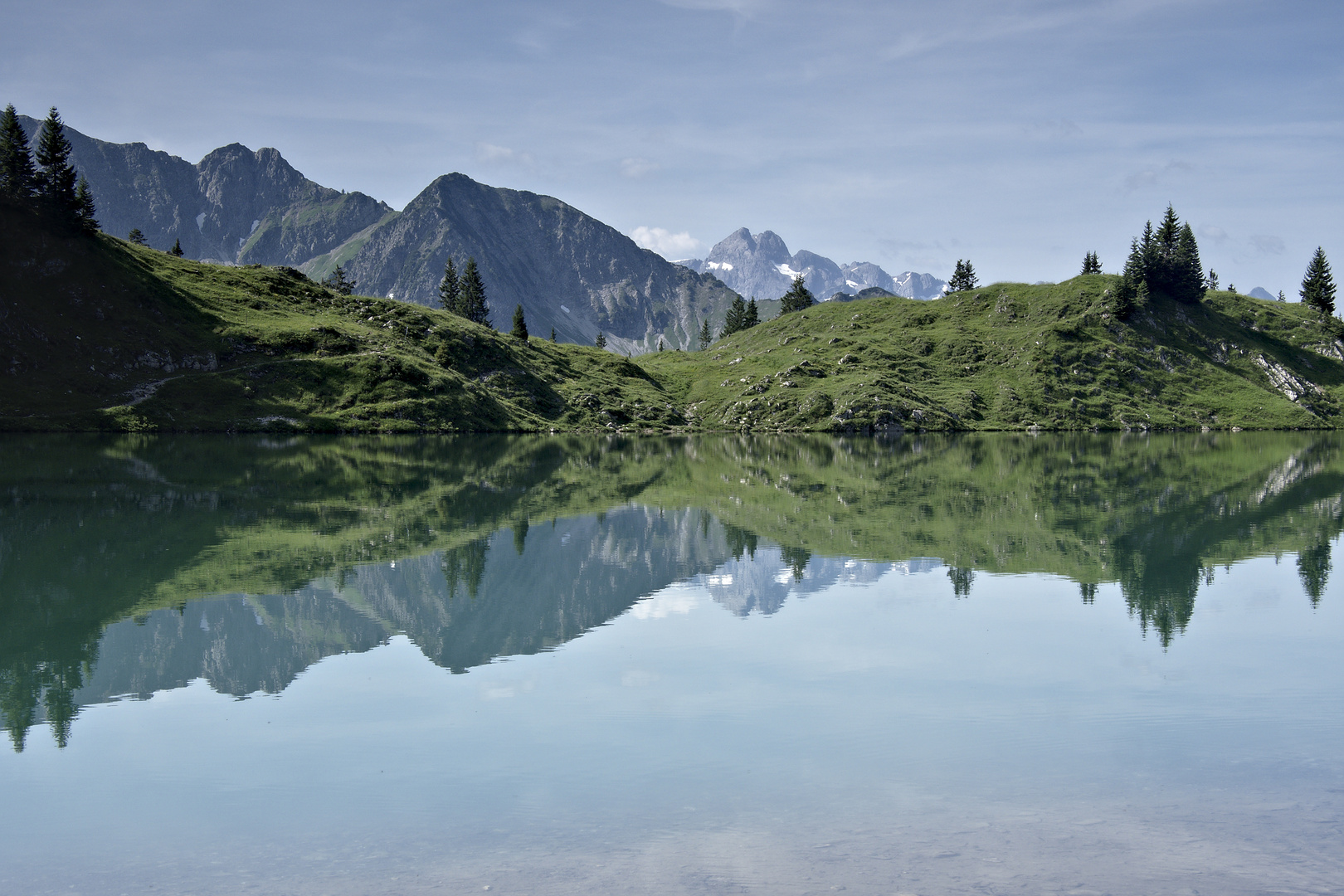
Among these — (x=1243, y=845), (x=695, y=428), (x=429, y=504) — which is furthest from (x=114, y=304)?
(x=1243, y=845)

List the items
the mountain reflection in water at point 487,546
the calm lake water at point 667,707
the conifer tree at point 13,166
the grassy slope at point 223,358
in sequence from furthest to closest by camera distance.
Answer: the conifer tree at point 13,166 → the grassy slope at point 223,358 → the mountain reflection in water at point 487,546 → the calm lake water at point 667,707

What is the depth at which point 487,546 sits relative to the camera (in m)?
38.6

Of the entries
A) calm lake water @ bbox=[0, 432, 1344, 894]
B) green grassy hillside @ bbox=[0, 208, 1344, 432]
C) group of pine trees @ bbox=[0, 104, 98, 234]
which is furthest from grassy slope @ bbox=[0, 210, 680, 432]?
calm lake water @ bbox=[0, 432, 1344, 894]

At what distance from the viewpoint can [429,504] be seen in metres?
52.8

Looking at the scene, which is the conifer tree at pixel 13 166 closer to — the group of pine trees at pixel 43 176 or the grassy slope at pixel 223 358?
the group of pine trees at pixel 43 176

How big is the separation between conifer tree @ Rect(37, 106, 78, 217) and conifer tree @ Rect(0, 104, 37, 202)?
6.82 ft

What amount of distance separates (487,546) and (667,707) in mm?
22032

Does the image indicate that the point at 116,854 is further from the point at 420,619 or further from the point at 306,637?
the point at 420,619

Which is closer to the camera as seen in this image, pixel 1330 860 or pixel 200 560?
pixel 1330 860

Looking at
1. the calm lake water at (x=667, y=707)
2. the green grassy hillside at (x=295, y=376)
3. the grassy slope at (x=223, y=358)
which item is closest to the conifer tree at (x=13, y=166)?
the green grassy hillside at (x=295, y=376)

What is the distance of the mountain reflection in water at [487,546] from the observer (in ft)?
76.7

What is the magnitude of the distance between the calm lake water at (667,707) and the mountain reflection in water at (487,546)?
264 millimetres

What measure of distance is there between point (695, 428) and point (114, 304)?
11717cm

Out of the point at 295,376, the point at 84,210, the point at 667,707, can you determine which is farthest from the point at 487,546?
the point at 84,210
